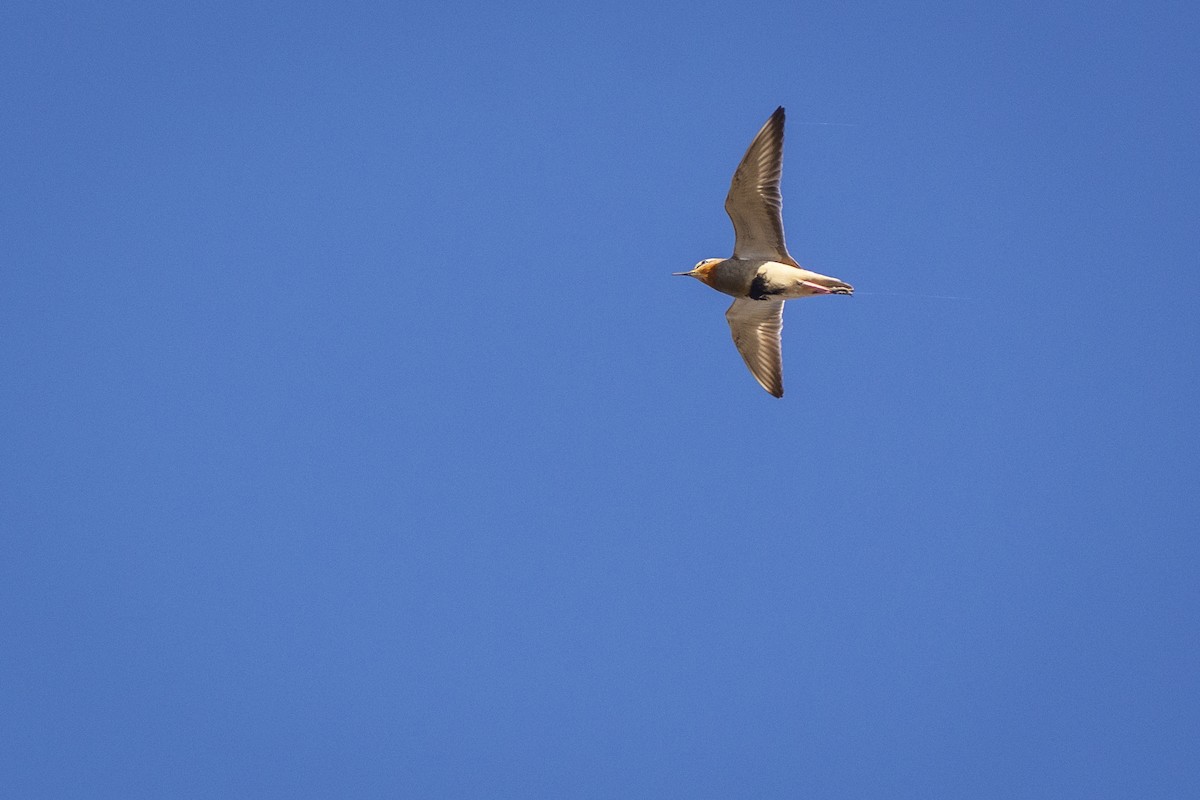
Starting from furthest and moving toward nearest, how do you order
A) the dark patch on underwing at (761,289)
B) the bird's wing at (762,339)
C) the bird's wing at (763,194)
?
the bird's wing at (762,339)
the dark patch on underwing at (761,289)
the bird's wing at (763,194)

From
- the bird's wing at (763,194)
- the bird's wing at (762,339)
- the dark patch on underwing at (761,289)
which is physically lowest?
the bird's wing at (762,339)

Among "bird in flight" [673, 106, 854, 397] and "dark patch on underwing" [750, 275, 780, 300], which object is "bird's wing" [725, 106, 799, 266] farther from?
"dark patch on underwing" [750, 275, 780, 300]

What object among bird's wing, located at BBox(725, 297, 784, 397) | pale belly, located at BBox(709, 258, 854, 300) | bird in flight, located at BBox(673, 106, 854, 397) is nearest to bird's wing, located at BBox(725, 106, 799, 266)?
bird in flight, located at BBox(673, 106, 854, 397)

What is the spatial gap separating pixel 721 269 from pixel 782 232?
1.42 meters

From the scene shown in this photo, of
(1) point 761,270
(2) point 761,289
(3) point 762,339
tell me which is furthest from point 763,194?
(3) point 762,339

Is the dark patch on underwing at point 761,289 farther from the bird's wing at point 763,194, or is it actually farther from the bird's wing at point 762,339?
the bird's wing at point 762,339

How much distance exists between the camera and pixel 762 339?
971 inches

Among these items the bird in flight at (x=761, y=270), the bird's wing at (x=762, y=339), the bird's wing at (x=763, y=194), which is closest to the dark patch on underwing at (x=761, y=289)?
the bird in flight at (x=761, y=270)

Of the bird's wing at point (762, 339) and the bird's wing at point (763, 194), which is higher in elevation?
the bird's wing at point (763, 194)

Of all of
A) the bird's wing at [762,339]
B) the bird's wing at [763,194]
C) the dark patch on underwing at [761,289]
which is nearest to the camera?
the bird's wing at [763,194]

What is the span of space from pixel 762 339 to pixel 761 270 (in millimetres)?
2214

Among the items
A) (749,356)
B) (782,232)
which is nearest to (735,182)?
(782,232)

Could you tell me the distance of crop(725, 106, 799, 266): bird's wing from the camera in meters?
21.9

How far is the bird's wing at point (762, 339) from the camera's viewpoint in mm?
24359
